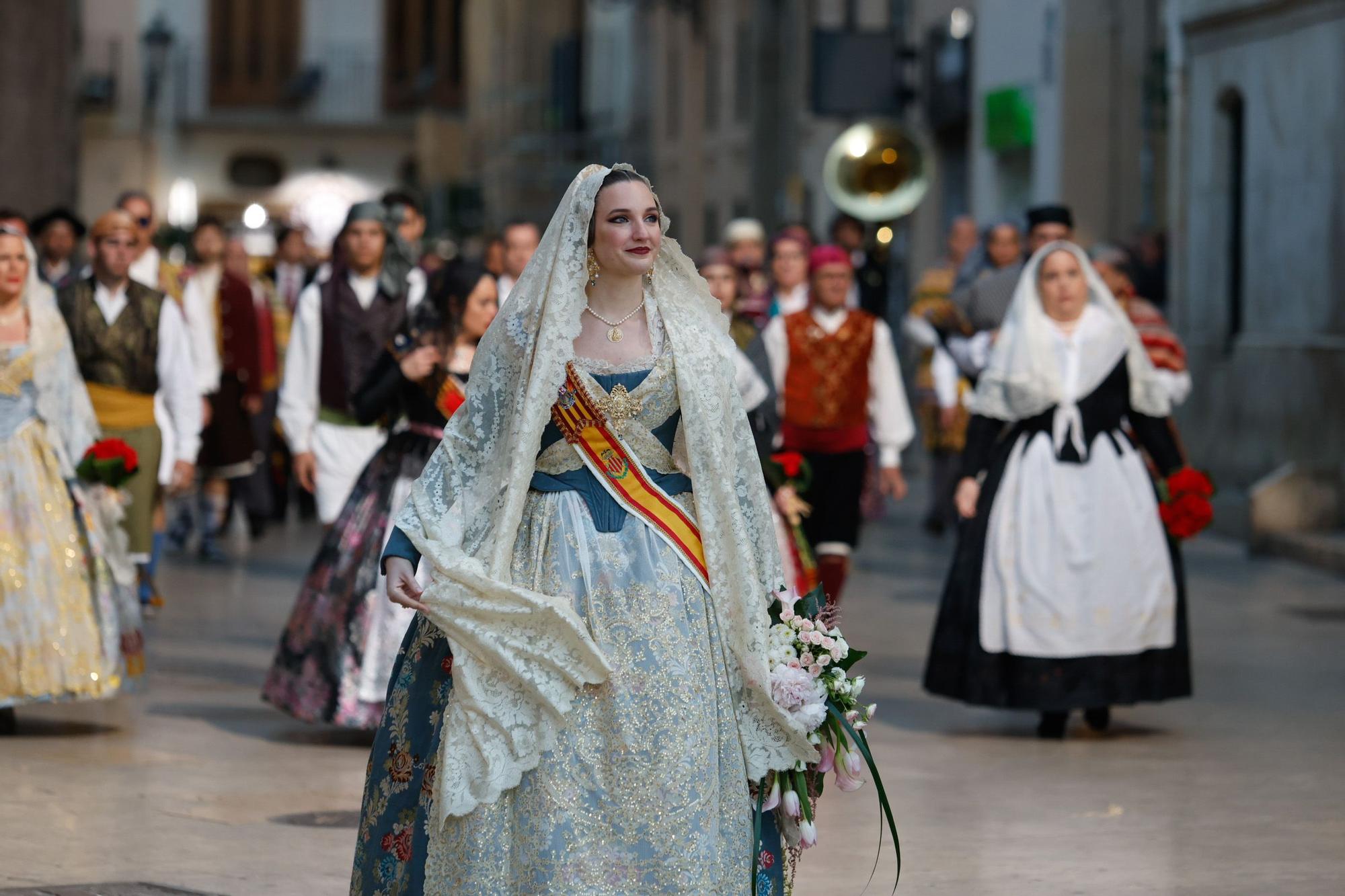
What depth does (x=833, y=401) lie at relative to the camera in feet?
36.4

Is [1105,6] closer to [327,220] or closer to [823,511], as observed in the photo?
[823,511]

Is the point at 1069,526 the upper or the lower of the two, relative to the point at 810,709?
upper

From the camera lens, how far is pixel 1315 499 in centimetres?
1584

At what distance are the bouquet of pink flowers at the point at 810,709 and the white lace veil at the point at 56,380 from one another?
13.6 ft

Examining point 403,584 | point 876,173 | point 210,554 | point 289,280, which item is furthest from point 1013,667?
point 876,173

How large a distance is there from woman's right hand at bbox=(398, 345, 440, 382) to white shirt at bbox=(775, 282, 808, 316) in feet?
14.4

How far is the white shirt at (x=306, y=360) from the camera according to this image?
9.98 metres

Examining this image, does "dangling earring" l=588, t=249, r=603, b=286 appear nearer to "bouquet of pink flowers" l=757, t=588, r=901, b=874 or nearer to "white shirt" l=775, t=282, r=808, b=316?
"bouquet of pink flowers" l=757, t=588, r=901, b=874

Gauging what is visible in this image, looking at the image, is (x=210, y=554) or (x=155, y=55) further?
(x=155, y=55)

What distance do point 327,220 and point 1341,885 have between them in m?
32.2

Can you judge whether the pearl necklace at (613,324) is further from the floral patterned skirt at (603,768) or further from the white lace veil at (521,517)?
the floral patterned skirt at (603,768)

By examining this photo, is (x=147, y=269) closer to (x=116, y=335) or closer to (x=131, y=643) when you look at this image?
(x=116, y=335)

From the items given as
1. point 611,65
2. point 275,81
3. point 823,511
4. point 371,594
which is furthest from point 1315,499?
point 275,81

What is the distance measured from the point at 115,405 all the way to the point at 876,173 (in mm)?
11229
